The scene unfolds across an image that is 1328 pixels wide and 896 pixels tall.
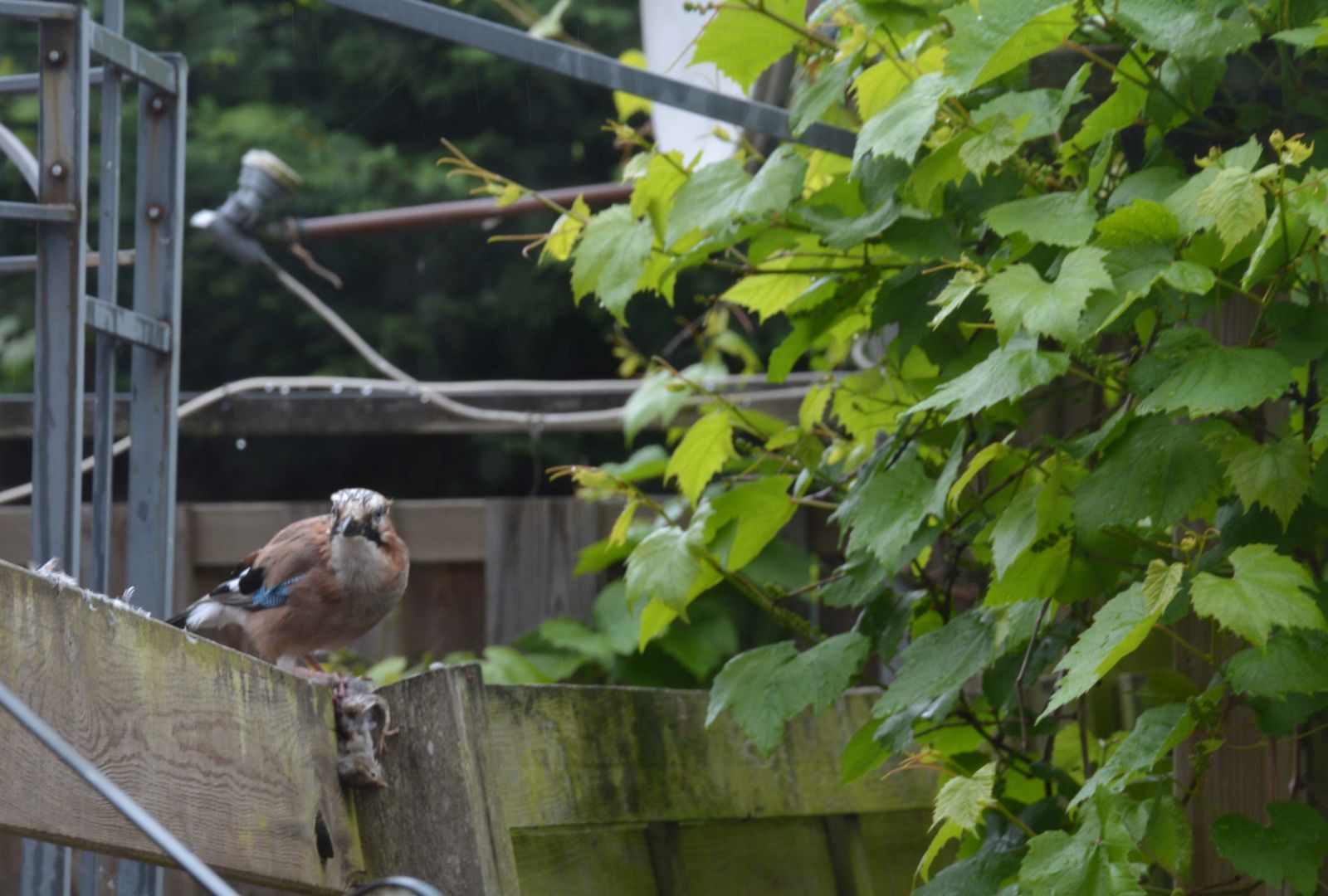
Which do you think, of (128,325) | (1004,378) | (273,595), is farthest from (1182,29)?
(273,595)

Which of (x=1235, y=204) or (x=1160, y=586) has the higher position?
(x=1235, y=204)

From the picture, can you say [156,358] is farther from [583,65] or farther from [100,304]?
[583,65]

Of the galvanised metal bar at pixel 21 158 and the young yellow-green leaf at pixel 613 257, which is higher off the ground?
the galvanised metal bar at pixel 21 158

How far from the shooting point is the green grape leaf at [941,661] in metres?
1.75

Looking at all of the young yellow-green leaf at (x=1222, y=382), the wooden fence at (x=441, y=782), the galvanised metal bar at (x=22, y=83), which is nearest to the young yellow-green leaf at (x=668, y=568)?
the wooden fence at (x=441, y=782)

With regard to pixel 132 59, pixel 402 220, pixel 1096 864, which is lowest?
pixel 1096 864

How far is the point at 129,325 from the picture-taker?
2.14 meters

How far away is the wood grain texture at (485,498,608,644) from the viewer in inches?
153

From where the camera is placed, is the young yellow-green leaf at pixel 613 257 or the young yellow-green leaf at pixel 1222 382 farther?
the young yellow-green leaf at pixel 613 257

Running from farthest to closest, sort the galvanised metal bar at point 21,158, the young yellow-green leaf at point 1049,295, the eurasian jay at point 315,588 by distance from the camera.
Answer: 1. the eurasian jay at point 315,588
2. the galvanised metal bar at point 21,158
3. the young yellow-green leaf at point 1049,295

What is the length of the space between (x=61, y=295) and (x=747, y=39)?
91 cm

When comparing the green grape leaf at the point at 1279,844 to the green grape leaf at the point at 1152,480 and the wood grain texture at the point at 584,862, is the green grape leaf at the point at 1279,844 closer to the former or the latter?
the green grape leaf at the point at 1152,480

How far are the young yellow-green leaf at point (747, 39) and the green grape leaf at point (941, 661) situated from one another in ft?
2.41

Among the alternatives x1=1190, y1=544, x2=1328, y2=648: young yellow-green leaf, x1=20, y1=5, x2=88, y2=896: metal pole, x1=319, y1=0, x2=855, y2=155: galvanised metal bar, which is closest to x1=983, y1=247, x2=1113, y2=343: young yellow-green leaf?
x1=1190, y1=544, x2=1328, y2=648: young yellow-green leaf
